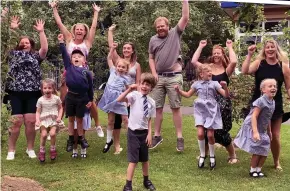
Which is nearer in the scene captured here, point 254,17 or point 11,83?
point 11,83

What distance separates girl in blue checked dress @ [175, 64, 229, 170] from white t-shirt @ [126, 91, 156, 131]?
3.49ft

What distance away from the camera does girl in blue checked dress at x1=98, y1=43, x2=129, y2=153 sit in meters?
6.74

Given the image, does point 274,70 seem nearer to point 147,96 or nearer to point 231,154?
point 231,154

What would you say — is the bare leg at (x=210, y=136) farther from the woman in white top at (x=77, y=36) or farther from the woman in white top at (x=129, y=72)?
the woman in white top at (x=77, y=36)

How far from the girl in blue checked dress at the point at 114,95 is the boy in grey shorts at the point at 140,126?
5.16 ft

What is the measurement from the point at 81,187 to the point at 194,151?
8.52 ft

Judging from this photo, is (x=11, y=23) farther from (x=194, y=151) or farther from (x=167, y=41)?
(x=194, y=151)

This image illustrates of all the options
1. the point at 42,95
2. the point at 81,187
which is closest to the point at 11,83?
the point at 42,95

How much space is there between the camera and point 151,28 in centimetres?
1049

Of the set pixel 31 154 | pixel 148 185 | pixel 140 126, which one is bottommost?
pixel 148 185

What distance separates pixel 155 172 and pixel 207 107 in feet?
3.80

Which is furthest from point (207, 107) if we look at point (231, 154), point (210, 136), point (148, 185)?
point (148, 185)

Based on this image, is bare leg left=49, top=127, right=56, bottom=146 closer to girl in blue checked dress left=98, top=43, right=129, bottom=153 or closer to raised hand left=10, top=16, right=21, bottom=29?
girl in blue checked dress left=98, top=43, right=129, bottom=153

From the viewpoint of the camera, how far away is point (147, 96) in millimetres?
5238
